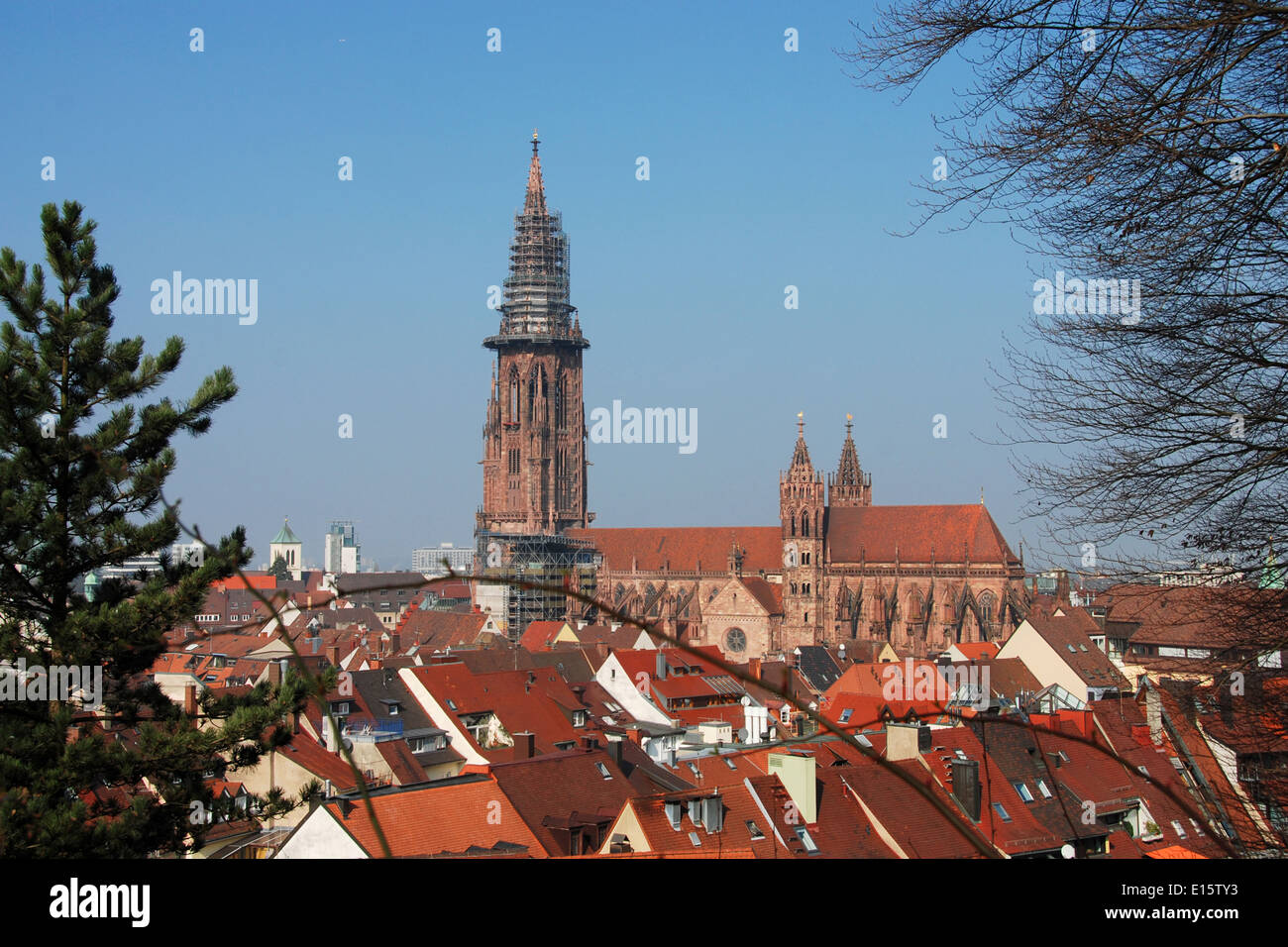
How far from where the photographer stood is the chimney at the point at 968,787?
2117 centimetres

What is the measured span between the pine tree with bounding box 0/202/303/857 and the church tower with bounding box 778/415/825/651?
67730 mm

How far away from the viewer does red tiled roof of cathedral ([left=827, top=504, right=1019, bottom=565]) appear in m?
82.2

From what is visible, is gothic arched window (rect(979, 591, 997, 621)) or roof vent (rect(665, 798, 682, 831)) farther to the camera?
gothic arched window (rect(979, 591, 997, 621))

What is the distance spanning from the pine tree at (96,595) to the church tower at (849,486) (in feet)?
270

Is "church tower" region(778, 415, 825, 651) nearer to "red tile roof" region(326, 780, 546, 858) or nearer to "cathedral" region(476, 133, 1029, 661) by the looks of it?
"cathedral" region(476, 133, 1029, 661)

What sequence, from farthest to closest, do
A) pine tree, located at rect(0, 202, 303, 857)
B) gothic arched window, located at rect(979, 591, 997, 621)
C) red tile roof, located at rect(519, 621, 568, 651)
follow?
1. gothic arched window, located at rect(979, 591, 997, 621)
2. red tile roof, located at rect(519, 621, 568, 651)
3. pine tree, located at rect(0, 202, 303, 857)

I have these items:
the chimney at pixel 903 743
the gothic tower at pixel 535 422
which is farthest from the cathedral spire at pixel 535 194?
the chimney at pixel 903 743

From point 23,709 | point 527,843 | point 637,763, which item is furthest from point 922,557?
point 23,709

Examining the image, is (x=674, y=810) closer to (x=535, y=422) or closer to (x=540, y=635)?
(x=540, y=635)

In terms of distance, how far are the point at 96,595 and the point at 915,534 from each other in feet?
242

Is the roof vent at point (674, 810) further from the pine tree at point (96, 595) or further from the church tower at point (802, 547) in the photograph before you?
the church tower at point (802, 547)

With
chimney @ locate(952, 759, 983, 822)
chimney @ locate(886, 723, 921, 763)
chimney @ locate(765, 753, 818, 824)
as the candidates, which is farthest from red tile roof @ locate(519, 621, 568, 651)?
chimney @ locate(765, 753, 818, 824)

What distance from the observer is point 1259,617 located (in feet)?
21.5
